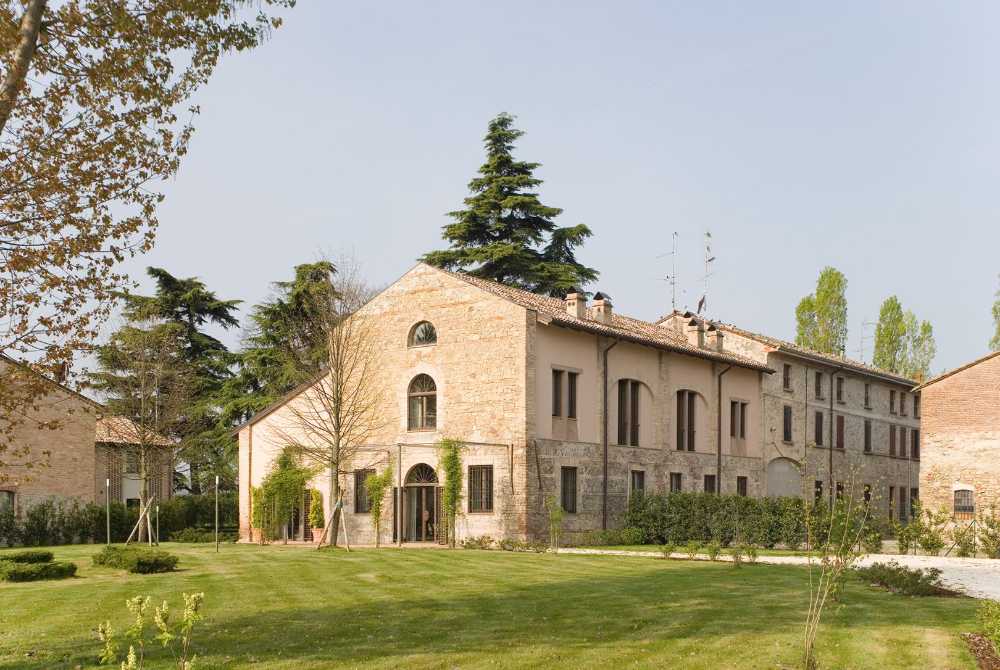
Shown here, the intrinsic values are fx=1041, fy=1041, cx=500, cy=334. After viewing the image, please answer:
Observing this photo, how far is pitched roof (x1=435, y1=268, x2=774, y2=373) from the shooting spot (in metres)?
31.3

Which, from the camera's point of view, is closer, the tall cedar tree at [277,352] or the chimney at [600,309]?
the chimney at [600,309]

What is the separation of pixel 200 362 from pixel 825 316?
34196mm

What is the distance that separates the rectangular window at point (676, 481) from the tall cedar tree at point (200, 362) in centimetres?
1951

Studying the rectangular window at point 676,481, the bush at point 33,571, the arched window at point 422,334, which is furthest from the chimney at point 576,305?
the bush at point 33,571

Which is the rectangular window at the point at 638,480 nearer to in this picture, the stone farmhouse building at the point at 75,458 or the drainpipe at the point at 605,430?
the drainpipe at the point at 605,430

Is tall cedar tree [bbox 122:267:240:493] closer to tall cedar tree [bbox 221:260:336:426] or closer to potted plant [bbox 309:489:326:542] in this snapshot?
tall cedar tree [bbox 221:260:336:426]

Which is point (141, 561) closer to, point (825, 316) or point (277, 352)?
point (277, 352)

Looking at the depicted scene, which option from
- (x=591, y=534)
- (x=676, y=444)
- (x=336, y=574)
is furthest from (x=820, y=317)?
(x=336, y=574)

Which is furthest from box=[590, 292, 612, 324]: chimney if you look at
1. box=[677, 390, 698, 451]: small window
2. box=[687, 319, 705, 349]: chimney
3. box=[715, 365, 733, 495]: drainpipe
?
box=[715, 365, 733, 495]: drainpipe

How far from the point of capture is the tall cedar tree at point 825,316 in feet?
192

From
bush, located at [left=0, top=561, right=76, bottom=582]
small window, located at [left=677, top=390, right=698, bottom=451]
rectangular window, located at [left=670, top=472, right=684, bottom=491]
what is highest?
small window, located at [left=677, top=390, right=698, bottom=451]

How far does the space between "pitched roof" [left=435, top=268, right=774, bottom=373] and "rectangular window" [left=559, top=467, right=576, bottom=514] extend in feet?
14.1

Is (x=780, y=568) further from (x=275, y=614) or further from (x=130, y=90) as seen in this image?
(x=130, y=90)

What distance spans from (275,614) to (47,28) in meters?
7.71
